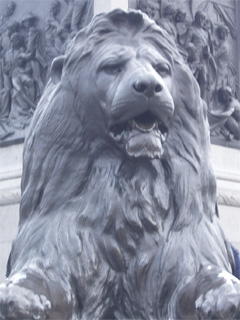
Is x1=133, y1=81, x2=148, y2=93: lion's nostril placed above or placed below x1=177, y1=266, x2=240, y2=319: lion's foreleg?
above

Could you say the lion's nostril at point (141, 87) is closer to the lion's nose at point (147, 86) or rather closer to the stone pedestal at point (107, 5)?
the lion's nose at point (147, 86)

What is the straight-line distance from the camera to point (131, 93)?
2.23 meters

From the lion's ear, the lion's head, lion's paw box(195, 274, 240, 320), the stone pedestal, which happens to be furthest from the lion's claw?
the stone pedestal

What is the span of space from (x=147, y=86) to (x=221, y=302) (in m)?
0.62

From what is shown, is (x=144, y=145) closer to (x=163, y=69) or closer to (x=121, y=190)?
(x=121, y=190)

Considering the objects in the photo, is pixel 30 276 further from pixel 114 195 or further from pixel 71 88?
pixel 71 88

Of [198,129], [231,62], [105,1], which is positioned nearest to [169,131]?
[198,129]

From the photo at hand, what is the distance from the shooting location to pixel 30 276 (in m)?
2.20

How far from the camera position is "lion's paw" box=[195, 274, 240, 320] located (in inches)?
81.1

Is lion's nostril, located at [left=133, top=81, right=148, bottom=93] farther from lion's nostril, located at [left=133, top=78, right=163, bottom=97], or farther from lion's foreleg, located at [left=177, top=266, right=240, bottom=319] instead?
lion's foreleg, located at [left=177, top=266, right=240, bottom=319]

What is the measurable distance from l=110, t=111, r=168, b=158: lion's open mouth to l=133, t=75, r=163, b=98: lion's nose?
61mm

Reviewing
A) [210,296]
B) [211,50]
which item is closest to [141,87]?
[210,296]

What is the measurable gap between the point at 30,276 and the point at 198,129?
0.69 metres

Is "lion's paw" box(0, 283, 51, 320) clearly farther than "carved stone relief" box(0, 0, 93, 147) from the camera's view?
No
